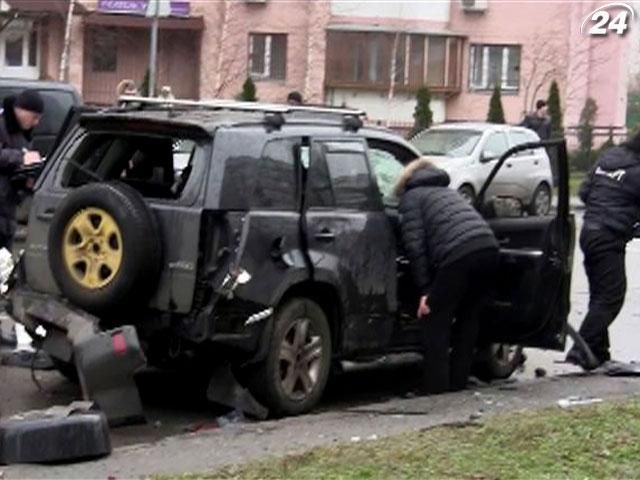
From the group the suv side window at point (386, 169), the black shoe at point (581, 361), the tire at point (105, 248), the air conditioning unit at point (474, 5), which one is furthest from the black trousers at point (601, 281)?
the air conditioning unit at point (474, 5)

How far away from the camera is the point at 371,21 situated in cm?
4959

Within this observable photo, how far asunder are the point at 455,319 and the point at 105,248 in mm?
2331

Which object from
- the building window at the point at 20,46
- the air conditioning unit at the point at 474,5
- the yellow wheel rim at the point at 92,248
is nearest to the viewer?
the yellow wheel rim at the point at 92,248

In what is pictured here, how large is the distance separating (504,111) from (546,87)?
1.64 metres

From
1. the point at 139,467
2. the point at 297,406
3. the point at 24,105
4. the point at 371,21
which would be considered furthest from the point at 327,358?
the point at 371,21

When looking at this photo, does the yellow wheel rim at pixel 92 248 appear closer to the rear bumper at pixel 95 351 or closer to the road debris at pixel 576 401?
the rear bumper at pixel 95 351

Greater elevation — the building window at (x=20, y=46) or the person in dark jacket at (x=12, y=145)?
the building window at (x=20, y=46)

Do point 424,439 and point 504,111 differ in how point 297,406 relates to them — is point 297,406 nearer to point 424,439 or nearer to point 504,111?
point 424,439

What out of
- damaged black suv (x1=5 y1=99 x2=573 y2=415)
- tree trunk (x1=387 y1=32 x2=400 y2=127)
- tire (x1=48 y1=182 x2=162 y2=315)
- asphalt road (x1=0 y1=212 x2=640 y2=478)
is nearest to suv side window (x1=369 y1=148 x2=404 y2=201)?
damaged black suv (x1=5 y1=99 x2=573 y2=415)

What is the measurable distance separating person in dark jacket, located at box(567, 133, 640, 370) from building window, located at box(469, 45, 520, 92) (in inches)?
1579

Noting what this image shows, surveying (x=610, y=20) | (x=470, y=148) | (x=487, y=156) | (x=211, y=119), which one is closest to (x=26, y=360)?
(x=211, y=119)

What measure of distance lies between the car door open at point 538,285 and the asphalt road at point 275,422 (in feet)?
1.10

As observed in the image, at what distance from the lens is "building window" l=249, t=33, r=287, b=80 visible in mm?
49562

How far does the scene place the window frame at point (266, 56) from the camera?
49469mm
